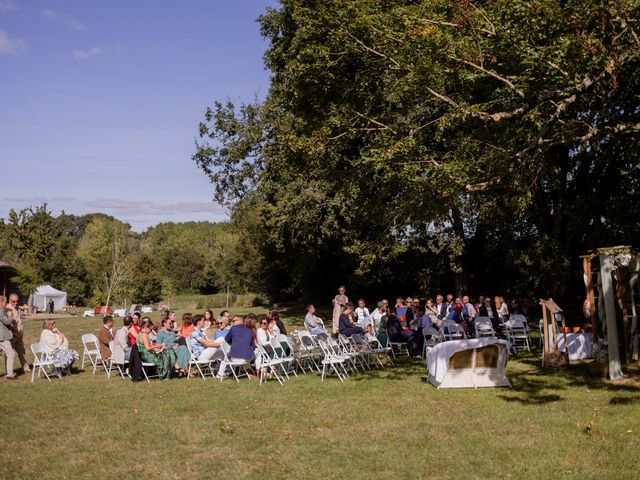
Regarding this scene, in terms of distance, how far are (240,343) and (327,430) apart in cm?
472

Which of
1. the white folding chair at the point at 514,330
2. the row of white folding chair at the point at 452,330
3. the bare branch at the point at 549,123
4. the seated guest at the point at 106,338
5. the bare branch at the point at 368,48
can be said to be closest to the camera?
the bare branch at the point at 549,123

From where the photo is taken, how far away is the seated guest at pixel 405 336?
1493cm

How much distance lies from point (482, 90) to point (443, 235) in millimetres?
10323

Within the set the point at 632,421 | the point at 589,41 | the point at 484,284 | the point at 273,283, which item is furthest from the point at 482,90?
the point at 273,283

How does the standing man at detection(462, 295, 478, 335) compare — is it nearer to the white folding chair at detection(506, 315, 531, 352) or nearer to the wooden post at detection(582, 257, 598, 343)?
the white folding chair at detection(506, 315, 531, 352)

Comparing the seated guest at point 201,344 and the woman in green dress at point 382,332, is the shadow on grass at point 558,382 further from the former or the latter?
the seated guest at point 201,344

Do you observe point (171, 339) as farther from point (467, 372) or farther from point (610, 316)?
point (610, 316)

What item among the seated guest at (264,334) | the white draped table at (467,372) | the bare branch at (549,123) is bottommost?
the white draped table at (467,372)

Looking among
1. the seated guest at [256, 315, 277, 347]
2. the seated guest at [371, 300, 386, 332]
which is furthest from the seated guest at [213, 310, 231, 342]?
the seated guest at [371, 300, 386, 332]

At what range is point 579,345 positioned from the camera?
1344 centimetres

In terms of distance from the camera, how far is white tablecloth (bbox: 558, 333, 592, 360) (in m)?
13.3

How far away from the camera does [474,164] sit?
11.2 meters

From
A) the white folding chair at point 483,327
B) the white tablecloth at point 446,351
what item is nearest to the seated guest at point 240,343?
the white tablecloth at point 446,351

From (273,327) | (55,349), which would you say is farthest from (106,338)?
(273,327)
